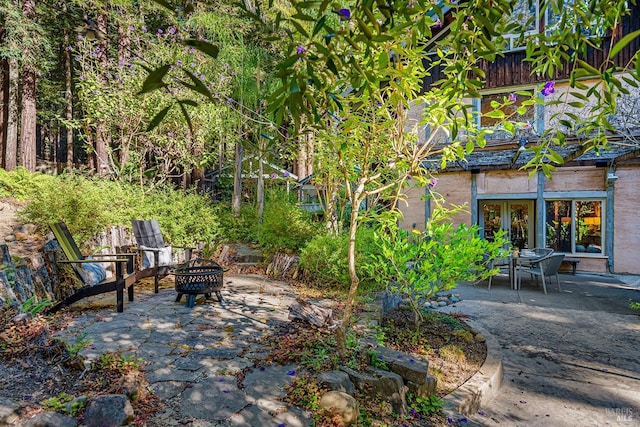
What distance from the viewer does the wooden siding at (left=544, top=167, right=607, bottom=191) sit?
8.82 m

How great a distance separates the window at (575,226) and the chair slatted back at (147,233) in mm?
9606

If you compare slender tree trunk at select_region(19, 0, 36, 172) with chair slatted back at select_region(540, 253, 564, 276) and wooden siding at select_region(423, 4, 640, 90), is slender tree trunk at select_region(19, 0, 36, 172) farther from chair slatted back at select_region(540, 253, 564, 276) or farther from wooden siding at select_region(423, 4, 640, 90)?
chair slatted back at select_region(540, 253, 564, 276)

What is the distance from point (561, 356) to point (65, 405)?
4.22 meters

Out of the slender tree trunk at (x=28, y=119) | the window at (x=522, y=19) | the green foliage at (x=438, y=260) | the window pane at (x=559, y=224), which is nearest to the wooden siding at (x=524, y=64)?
the window at (x=522, y=19)

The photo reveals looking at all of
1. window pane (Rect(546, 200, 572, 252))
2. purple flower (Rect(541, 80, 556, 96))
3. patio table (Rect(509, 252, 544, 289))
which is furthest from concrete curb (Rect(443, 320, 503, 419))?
window pane (Rect(546, 200, 572, 252))

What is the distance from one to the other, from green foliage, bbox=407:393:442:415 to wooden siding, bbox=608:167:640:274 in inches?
348

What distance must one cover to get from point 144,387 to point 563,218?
10.5m

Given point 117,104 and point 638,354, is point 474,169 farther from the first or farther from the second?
point 117,104

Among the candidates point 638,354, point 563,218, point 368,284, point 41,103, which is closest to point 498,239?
point 638,354

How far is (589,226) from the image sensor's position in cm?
922

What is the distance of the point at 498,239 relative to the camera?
3734mm

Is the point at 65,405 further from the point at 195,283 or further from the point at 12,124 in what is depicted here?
the point at 12,124

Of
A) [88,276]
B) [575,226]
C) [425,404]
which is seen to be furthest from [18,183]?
[575,226]

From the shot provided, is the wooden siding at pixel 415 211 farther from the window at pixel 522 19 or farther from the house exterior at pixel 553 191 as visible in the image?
the window at pixel 522 19
